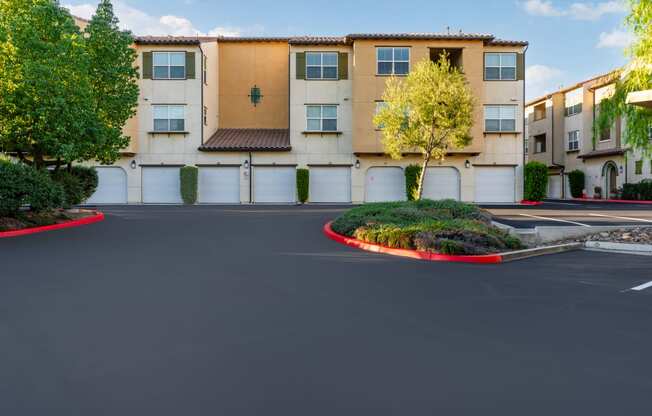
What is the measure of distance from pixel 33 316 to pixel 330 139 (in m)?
26.1

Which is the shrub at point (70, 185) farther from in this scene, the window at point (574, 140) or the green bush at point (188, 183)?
the window at point (574, 140)

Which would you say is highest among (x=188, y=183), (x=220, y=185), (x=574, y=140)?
(x=574, y=140)

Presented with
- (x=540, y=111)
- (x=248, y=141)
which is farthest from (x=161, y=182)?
(x=540, y=111)

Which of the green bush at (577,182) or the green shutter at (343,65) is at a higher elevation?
the green shutter at (343,65)

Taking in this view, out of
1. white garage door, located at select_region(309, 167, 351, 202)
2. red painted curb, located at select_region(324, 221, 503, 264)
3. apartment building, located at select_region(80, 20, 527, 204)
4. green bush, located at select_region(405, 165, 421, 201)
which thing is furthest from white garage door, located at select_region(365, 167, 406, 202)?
red painted curb, located at select_region(324, 221, 503, 264)

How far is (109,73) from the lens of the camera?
18.9 m

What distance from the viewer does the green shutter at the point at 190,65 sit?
29906mm

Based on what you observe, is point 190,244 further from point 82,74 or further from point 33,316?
point 82,74

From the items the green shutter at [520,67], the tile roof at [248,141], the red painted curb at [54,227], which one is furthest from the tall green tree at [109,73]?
the green shutter at [520,67]

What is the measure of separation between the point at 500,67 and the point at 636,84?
18925 mm

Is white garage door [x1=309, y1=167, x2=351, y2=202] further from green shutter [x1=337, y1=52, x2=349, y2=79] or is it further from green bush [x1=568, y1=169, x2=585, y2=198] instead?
green bush [x1=568, y1=169, x2=585, y2=198]

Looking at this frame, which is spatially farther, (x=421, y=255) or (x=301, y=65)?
(x=301, y=65)

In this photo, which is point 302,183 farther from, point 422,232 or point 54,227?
point 422,232

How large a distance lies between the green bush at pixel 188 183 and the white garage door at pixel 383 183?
469 inches
